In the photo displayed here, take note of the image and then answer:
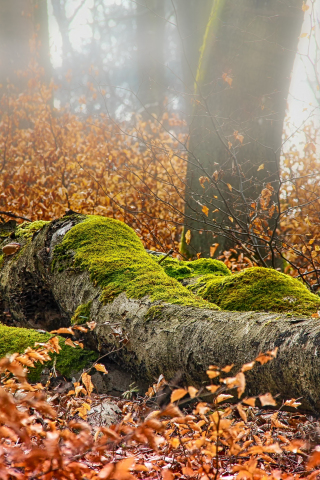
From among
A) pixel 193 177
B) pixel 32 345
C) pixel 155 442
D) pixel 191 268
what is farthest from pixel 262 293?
pixel 193 177

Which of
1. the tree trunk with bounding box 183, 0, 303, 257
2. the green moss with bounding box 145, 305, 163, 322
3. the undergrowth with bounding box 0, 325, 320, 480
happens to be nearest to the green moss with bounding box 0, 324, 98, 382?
the undergrowth with bounding box 0, 325, 320, 480

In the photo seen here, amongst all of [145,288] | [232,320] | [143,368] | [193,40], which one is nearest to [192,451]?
[232,320]

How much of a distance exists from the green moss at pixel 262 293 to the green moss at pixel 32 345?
1266mm

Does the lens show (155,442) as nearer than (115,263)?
Yes

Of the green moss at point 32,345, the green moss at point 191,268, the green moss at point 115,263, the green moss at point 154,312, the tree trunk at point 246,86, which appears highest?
the tree trunk at point 246,86

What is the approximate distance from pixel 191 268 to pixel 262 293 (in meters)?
1.45

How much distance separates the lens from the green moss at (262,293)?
3025 mm

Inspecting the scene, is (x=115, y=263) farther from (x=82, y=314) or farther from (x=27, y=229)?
(x=27, y=229)

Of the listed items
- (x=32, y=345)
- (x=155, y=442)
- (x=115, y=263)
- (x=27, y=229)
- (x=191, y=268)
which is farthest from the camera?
(x=27, y=229)

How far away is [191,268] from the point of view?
4594 millimetres

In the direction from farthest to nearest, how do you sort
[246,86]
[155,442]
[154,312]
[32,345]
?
[246,86]
[32,345]
[154,312]
[155,442]

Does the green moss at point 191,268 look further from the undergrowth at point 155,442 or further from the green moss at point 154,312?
the undergrowth at point 155,442

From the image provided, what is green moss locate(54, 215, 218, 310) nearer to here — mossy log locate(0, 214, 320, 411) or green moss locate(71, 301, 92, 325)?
mossy log locate(0, 214, 320, 411)

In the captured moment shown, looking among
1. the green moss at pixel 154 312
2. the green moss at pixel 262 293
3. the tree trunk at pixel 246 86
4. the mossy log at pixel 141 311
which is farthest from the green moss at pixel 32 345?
the tree trunk at pixel 246 86
